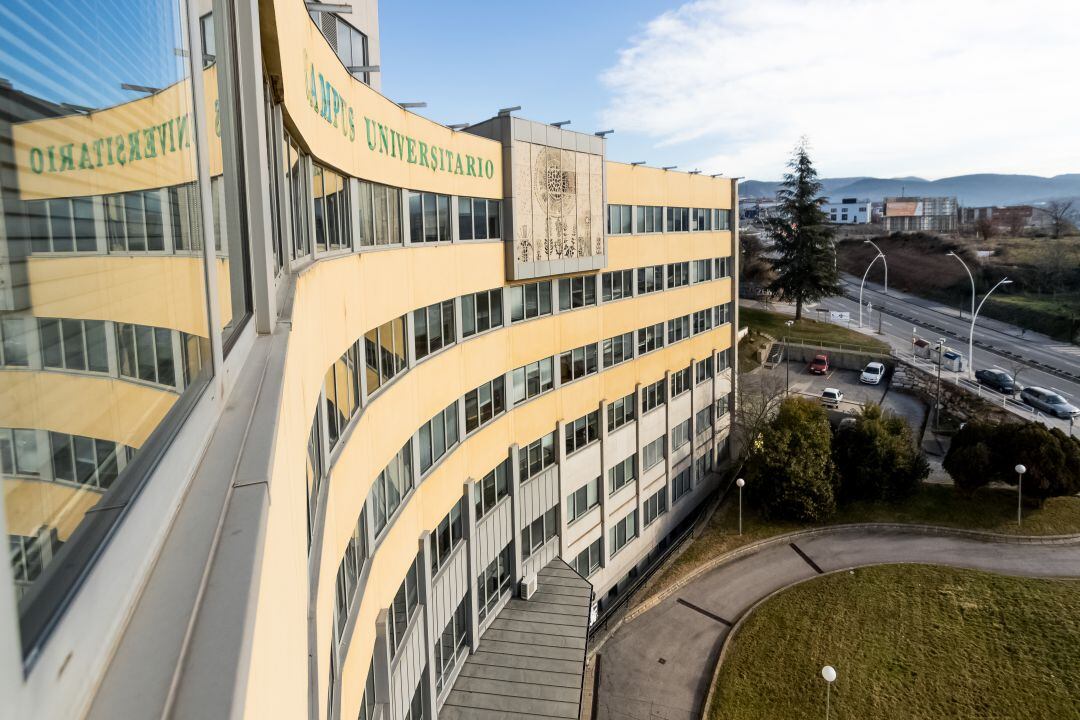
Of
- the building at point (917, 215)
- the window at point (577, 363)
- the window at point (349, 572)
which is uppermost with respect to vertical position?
the building at point (917, 215)

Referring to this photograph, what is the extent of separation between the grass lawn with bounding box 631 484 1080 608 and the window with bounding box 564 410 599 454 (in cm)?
782

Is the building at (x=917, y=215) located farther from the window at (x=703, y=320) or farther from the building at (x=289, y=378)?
the building at (x=289, y=378)

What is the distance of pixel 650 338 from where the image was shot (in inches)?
1043

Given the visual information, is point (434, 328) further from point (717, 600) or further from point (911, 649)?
point (911, 649)

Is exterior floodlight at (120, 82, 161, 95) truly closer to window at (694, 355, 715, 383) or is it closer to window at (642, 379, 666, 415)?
window at (642, 379, 666, 415)

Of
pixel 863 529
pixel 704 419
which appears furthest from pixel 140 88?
Result: pixel 863 529

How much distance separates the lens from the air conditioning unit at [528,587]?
1959 cm

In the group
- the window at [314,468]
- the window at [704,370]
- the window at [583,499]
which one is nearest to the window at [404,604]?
the window at [314,468]

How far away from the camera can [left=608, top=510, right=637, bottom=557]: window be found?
2559cm

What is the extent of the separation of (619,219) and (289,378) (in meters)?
22.0

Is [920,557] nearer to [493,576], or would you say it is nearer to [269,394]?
[493,576]

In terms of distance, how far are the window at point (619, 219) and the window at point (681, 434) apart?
9496 millimetres

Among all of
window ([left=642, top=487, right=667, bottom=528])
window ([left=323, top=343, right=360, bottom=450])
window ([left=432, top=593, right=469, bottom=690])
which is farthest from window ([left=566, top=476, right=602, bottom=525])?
window ([left=323, top=343, right=360, bottom=450])

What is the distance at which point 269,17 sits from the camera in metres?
5.10
